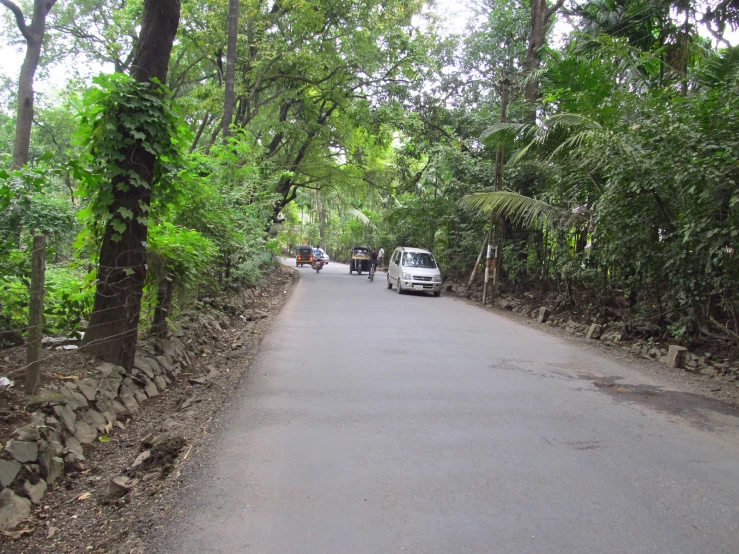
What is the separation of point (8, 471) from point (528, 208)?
1210 cm

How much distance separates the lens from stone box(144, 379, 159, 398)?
19.9ft

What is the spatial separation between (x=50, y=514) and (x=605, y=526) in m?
3.72

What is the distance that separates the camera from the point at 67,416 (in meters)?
4.50

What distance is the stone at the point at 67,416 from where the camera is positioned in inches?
174

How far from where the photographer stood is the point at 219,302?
11.3m

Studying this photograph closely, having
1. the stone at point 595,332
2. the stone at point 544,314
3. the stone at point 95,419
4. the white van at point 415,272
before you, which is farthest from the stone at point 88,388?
the white van at point 415,272

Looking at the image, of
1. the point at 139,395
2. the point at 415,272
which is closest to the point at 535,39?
the point at 415,272

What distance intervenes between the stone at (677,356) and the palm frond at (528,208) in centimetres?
393

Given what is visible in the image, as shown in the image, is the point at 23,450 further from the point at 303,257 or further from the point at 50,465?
the point at 303,257

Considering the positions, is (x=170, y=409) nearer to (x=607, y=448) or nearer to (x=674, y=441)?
(x=607, y=448)

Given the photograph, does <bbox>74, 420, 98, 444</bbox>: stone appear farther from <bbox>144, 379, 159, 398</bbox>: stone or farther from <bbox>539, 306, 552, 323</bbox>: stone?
<bbox>539, 306, 552, 323</bbox>: stone

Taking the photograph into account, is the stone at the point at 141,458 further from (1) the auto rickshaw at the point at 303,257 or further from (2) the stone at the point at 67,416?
(1) the auto rickshaw at the point at 303,257

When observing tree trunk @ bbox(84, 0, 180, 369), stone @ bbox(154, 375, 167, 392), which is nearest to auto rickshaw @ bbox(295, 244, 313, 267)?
stone @ bbox(154, 375, 167, 392)

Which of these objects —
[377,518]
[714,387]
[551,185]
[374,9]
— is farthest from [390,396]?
[374,9]
